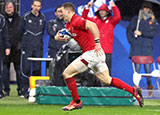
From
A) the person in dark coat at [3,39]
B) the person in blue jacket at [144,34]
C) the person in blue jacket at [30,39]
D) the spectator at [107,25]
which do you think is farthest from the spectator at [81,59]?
the person in blue jacket at [144,34]

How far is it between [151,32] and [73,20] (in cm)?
545

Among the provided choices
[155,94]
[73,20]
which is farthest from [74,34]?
[155,94]

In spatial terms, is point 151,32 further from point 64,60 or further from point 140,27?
point 64,60

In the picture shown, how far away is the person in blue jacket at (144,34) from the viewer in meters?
13.3

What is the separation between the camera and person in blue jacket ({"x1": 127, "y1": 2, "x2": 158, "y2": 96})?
1333 centimetres

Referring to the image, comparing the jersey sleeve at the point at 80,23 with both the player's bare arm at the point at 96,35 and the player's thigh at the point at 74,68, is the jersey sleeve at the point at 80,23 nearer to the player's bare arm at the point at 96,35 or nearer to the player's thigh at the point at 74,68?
the player's bare arm at the point at 96,35

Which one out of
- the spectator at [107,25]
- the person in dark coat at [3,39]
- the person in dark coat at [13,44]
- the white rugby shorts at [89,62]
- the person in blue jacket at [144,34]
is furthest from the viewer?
the person in blue jacket at [144,34]

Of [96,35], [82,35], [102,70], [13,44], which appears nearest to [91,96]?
[102,70]

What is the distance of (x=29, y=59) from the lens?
1179 centimetres

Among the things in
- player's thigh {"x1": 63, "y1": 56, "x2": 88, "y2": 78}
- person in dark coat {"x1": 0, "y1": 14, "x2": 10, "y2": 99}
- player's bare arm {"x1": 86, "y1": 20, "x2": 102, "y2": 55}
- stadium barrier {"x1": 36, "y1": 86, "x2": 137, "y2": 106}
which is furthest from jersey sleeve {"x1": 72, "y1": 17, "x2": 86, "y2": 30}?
person in dark coat {"x1": 0, "y1": 14, "x2": 10, "y2": 99}

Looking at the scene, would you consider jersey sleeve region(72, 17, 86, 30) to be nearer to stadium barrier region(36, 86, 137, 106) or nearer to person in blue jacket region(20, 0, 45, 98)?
stadium barrier region(36, 86, 137, 106)

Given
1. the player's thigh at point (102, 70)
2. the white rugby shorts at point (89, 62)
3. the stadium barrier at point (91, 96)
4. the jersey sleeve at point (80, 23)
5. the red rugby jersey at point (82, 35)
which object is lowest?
the stadium barrier at point (91, 96)

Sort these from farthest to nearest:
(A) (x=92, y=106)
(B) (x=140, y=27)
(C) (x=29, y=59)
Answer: (B) (x=140, y=27)
(C) (x=29, y=59)
(A) (x=92, y=106)

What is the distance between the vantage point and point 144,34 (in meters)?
13.4
